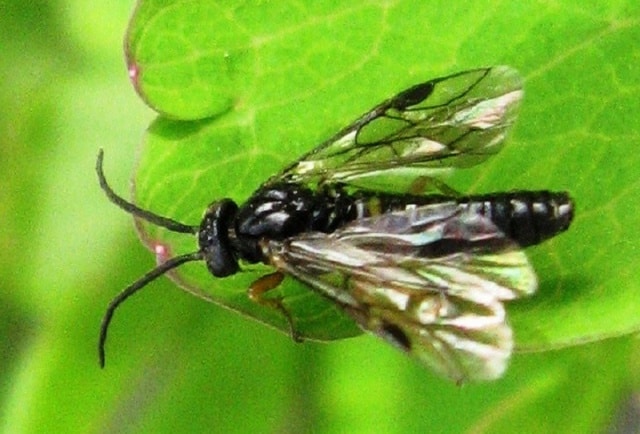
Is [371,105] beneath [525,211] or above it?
above

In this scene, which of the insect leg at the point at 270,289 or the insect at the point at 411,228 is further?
the insect leg at the point at 270,289

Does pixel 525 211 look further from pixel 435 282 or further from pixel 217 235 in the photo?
pixel 217 235

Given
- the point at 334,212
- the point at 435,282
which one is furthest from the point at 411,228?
the point at 334,212

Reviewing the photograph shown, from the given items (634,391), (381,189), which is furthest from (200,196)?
(634,391)

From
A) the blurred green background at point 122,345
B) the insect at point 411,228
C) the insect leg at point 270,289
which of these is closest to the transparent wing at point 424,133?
the insect at point 411,228

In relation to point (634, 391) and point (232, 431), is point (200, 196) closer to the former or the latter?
point (232, 431)

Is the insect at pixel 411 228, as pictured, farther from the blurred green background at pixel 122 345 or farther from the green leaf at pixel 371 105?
the blurred green background at pixel 122 345

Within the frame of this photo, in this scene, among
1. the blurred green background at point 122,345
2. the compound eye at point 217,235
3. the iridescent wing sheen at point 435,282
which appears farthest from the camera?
the blurred green background at point 122,345
